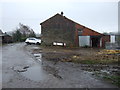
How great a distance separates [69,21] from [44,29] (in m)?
6.07

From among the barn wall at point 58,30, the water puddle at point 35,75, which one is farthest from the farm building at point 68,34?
the water puddle at point 35,75

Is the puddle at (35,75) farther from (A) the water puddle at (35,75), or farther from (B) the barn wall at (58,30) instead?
(B) the barn wall at (58,30)

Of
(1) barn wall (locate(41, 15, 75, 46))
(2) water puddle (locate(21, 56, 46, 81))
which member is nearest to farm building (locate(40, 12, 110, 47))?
(1) barn wall (locate(41, 15, 75, 46))

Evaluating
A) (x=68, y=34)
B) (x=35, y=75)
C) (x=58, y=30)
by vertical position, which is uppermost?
(x=58, y=30)

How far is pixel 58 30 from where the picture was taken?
109 feet

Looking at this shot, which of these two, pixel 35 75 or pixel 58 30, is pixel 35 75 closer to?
pixel 35 75

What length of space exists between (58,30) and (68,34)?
245cm

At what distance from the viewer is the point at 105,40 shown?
108 ft

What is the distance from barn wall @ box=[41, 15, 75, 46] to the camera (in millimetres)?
32344

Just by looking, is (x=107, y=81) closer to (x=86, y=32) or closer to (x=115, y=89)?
(x=115, y=89)

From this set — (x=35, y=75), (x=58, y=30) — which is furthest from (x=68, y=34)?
(x=35, y=75)

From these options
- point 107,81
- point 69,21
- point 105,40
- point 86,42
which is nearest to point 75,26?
point 69,21

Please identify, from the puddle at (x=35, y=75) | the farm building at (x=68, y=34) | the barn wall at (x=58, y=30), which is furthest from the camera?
the barn wall at (x=58, y=30)

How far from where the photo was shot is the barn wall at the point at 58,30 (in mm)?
32344
